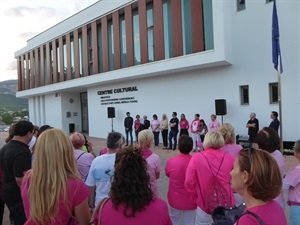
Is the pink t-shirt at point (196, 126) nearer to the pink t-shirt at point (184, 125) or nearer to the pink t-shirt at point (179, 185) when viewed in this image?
the pink t-shirt at point (184, 125)

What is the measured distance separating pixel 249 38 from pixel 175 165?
466 inches

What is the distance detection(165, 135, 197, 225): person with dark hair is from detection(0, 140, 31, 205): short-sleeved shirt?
1.75 m

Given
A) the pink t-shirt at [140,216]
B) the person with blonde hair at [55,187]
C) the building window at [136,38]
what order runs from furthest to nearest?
1. the building window at [136,38]
2. the person with blonde hair at [55,187]
3. the pink t-shirt at [140,216]

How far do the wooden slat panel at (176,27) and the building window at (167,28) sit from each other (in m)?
0.42

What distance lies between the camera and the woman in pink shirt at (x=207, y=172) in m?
3.35

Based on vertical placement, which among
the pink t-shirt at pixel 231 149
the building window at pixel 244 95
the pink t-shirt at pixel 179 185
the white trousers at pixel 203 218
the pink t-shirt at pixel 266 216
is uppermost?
the building window at pixel 244 95

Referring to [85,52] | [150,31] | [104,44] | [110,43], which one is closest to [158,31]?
[150,31]

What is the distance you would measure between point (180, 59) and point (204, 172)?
1255 cm

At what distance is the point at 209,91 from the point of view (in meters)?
15.6

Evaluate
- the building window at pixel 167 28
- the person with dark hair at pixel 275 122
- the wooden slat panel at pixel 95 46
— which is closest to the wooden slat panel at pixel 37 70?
the wooden slat panel at pixel 95 46

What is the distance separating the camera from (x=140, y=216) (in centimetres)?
189

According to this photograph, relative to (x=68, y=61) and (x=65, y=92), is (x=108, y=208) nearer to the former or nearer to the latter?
(x=68, y=61)

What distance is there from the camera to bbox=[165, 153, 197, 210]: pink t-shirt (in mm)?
3873

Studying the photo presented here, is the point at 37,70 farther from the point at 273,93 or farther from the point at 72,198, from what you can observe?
the point at 72,198
